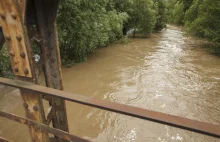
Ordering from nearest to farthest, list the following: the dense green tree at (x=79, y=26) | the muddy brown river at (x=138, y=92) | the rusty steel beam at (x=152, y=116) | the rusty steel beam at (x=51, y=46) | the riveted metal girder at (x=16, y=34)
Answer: the rusty steel beam at (x=152, y=116), the riveted metal girder at (x=16, y=34), the rusty steel beam at (x=51, y=46), the muddy brown river at (x=138, y=92), the dense green tree at (x=79, y=26)

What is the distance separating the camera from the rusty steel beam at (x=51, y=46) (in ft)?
6.93

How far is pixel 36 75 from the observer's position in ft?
6.31

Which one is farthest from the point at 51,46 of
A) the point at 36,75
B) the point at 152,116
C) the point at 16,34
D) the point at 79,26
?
the point at 79,26

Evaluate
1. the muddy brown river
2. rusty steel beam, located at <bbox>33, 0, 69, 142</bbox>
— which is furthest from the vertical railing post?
the muddy brown river

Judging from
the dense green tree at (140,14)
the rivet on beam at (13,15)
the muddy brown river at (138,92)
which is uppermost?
the rivet on beam at (13,15)

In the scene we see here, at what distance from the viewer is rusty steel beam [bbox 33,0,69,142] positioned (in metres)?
2.11

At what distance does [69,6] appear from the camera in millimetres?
7555

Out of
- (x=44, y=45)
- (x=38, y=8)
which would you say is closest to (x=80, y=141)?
(x=44, y=45)

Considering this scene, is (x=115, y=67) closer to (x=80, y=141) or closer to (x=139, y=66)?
(x=139, y=66)

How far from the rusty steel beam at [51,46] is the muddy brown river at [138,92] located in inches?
93.2

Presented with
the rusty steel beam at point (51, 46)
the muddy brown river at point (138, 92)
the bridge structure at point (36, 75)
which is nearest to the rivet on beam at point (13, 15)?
the bridge structure at point (36, 75)

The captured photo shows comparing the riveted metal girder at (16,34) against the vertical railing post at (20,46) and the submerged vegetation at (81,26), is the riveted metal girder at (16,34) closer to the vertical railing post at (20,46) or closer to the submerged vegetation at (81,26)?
the vertical railing post at (20,46)

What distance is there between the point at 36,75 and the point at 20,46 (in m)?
0.34

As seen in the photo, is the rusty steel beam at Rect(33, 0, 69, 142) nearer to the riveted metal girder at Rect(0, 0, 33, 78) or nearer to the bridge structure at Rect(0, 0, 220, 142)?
the bridge structure at Rect(0, 0, 220, 142)
